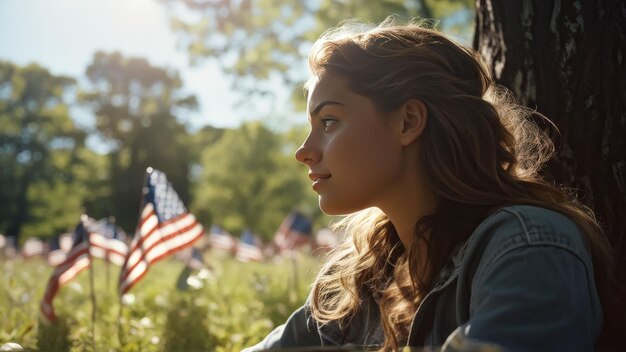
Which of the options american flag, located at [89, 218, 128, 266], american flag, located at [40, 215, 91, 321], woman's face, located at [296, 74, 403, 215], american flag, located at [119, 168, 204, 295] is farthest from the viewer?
american flag, located at [89, 218, 128, 266]

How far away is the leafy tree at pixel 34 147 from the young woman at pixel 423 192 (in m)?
49.3

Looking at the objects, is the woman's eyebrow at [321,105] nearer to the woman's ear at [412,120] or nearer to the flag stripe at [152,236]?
the woman's ear at [412,120]

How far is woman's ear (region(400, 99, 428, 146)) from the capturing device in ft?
9.00

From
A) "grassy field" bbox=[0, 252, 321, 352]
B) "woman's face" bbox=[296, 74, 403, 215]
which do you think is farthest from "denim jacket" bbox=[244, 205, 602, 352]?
"grassy field" bbox=[0, 252, 321, 352]

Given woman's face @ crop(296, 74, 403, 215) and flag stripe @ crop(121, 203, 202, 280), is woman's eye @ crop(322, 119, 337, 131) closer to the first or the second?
woman's face @ crop(296, 74, 403, 215)

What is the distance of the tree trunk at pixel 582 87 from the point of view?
3.45 metres

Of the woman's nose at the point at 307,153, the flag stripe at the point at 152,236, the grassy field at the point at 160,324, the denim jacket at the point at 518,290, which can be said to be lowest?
the grassy field at the point at 160,324

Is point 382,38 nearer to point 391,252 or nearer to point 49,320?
point 391,252

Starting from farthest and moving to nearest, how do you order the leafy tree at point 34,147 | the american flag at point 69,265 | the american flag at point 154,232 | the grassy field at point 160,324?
the leafy tree at point 34,147 → the american flag at point 69,265 → the american flag at point 154,232 → the grassy field at point 160,324

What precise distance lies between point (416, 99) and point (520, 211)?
0.59 meters

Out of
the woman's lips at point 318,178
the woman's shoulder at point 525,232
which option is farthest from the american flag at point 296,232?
the woman's shoulder at point 525,232

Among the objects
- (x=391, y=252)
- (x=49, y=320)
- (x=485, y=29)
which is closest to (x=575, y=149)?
(x=485, y=29)

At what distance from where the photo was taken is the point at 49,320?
6340mm

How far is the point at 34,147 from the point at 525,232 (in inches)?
2095
